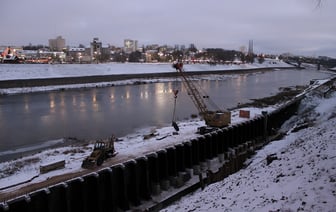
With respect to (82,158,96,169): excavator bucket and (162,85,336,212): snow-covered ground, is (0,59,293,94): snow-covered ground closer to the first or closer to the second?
(82,158,96,169): excavator bucket

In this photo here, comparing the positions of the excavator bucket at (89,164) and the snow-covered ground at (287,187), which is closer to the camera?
the snow-covered ground at (287,187)

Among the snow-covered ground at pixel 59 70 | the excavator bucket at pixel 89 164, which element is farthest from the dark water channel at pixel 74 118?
the snow-covered ground at pixel 59 70

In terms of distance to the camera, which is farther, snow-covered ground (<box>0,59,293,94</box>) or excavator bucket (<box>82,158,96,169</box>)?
snow-covered ground (<box>0,59,293,94</box>)

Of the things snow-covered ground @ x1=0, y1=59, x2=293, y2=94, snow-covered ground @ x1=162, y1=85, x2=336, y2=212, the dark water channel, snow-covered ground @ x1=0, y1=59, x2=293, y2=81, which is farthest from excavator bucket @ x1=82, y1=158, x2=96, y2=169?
snow-covered ground @ x1=0, y1=59, x2=293, y2=81

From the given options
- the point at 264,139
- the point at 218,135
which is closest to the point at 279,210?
the point at 218,135

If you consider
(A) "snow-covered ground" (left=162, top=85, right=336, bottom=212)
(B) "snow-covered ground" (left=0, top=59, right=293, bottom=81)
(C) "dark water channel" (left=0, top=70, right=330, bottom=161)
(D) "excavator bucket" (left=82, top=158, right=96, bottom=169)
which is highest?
(B) "snow-covered ground" (left=0, top=59, right=293, bottom=81)

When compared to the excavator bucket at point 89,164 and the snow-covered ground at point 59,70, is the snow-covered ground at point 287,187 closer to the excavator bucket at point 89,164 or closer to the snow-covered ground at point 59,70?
the excavator bucket at point 89,164

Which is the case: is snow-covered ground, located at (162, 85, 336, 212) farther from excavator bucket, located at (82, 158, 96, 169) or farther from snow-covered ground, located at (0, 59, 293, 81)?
snow-covered ground, located at (0, 59, 293, 81)

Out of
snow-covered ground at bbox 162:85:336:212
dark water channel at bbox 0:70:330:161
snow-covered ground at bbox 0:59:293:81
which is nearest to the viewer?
snow-covered ground at bbox 162:85:336:212

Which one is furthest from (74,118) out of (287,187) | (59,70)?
(59,70)

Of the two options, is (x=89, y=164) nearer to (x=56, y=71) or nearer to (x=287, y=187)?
(x=287, y=187)

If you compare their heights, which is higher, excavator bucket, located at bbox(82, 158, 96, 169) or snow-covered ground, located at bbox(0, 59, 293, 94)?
snow-covered ground, located at bbox(0, 59, 293, 94)

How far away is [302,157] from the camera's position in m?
13.1

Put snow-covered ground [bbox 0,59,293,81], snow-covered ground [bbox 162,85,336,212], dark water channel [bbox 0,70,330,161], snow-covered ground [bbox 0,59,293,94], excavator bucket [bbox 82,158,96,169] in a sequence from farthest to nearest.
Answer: snow-covered ground [bbox 0,59,293,81] → snow-covered ground [bbox 0,59,293,94] → dark water channel [bbox 0,70,330,161] → excavator bucket [bbox 82,158,96,169] → snow-covered ground [bbox 162,85,336,212]
